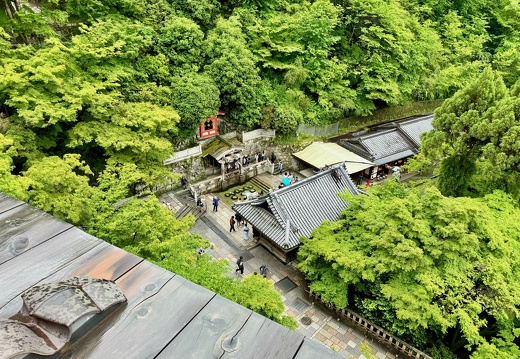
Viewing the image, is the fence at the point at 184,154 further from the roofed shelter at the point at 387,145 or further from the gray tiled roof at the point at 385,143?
the gray tiled roof at the point at 385,143

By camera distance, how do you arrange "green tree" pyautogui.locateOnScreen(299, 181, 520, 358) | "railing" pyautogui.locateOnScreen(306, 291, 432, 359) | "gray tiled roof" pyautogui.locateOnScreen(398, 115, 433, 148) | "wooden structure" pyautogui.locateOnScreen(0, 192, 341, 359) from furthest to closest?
1. "gray tiled roof" pyautogui.locateOnScreen(398, 115, 433, 148)
2. "railing" pyautogui.locateOnScreen(306, 291, 432, 359)
3. "green tree" pyautogui.locateOnScreen(299, 181, 520, 358)
4. "wooden structure" pyautogui.locateOnScreen(0, 192, 341, 359)

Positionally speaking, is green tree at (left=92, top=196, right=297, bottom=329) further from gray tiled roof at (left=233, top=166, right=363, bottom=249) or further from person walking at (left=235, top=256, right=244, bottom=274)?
gray tiled roof at (left=233, top=166, right=363, bottom=249)

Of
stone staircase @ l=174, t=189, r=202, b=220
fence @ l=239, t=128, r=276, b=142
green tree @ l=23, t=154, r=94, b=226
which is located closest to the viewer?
green tree @ l=23, t=154, r=94, b=226

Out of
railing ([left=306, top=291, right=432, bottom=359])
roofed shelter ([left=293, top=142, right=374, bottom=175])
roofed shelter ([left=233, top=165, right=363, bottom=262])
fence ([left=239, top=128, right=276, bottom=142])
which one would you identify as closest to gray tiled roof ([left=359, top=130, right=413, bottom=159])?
roofed shelter ([left=293, top=142, right=374, bottom=175])

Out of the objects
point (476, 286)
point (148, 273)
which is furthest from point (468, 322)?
point (148, 273)

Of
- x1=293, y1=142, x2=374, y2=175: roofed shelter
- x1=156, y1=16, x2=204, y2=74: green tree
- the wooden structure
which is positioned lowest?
x1=293, y1=142, x2=374, y2=175: roofed shelter

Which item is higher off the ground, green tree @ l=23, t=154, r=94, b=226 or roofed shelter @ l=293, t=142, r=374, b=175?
green tree @ l=23, t=154, r=94, b=226

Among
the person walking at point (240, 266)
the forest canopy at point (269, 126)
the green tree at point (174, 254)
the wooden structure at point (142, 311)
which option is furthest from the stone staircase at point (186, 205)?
the wooden structure at point (142, 311)

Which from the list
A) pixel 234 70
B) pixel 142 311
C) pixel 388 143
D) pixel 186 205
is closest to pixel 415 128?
pixel 388 143
